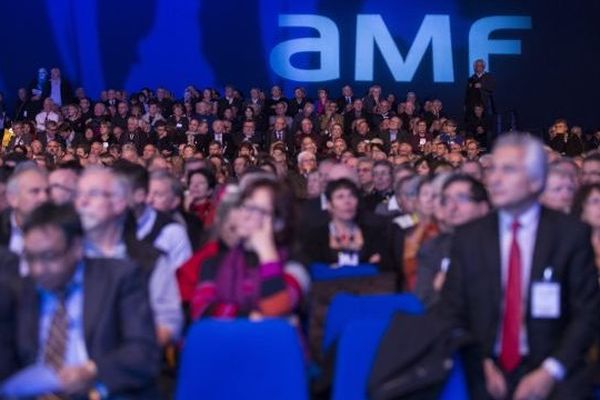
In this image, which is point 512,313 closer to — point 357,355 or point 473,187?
point 357,355

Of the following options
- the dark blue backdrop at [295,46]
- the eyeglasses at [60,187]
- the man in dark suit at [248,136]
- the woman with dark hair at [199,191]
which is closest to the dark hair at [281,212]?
the eyeglasses at [60,187]

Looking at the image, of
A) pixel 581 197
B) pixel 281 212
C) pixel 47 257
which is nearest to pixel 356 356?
pixel 281 212

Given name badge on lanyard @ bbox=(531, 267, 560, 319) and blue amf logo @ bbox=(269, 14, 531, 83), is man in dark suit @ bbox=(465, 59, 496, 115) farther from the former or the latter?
name badge on lanyard @ bbox=(531, 267, 560, 319)

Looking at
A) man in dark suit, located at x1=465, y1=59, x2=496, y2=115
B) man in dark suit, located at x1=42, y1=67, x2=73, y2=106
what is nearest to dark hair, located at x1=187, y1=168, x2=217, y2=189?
man in dark suit, located at x1=465, y1=59, x2=496, y2=115

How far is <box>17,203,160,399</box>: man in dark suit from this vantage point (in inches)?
143

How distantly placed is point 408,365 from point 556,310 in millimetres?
609

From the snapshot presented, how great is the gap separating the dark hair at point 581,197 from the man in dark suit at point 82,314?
2.64 meters

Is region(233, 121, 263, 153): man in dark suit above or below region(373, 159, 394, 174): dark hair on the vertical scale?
above

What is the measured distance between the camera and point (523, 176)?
4055 millimetres

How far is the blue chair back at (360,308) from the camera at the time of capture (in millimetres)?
4559

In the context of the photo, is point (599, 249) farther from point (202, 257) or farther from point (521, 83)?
point (521, 83)

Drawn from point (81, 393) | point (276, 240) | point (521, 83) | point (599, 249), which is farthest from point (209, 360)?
point (521, 83)

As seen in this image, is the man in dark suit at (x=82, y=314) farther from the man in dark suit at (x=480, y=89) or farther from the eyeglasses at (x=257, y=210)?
the man in dark suit at (x=480, y=89)

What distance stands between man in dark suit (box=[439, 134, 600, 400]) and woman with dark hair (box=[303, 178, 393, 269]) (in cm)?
200
